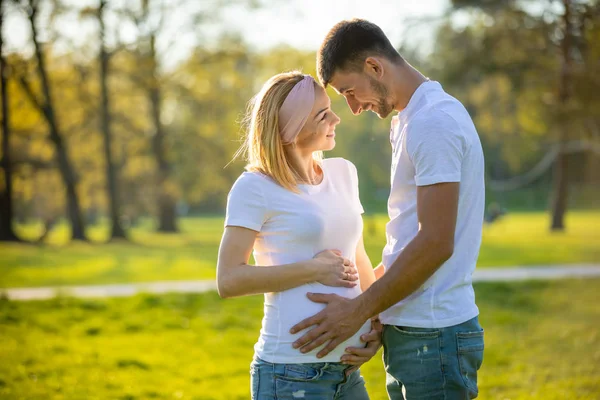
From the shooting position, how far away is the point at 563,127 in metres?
21.9

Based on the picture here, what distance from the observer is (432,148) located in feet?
8.30

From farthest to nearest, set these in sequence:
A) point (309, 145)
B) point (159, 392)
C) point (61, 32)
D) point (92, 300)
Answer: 1. point (61, 32)
2. point (92, 300)
3. point (159, 392)
4. point (309, 145)

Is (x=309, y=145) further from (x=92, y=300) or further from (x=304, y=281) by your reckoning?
(x=92, y=300)

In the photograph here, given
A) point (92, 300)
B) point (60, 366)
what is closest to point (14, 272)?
point (92, 300)

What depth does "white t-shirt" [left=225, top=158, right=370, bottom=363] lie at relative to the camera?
2.81 meters

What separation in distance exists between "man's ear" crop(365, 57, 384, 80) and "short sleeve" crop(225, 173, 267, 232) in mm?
586

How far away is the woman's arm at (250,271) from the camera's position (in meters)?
2.78

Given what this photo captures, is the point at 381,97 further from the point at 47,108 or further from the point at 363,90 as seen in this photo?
the point at 47,108

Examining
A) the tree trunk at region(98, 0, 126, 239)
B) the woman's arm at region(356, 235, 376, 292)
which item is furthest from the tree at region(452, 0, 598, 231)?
the woman's arm at region(356, 235, 376, 292)

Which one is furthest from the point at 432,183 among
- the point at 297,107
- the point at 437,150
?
the point at 297,107

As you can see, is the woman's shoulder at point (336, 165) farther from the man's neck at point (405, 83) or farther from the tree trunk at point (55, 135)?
the tree trunk at point (55, 135)

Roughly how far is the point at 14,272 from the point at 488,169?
1748 inches

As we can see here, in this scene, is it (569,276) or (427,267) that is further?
(569,276)

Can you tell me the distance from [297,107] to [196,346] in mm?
6157
